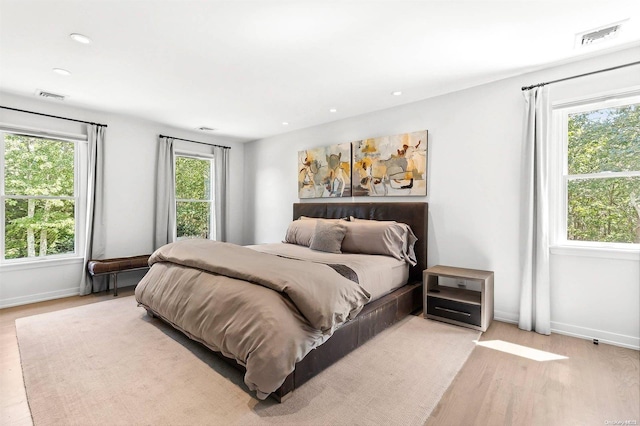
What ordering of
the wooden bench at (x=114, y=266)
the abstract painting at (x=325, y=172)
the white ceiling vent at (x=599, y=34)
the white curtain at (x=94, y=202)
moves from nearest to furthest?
the white ceiling vent at (x=599, y=34)
the wooden bench at (x=114, y=266)
the white curtain at (x=94, y=202)
the abstract painting at (x=325, y=172)

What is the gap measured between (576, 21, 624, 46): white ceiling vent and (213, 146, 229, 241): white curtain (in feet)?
16.5

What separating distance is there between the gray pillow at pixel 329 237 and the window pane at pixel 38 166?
341 centimetres

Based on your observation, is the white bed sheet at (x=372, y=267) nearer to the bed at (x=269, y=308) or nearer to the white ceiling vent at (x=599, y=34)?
the bed at (x=269, y=308)

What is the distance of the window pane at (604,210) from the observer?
8.41ft

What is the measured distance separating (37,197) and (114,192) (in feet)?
2.67

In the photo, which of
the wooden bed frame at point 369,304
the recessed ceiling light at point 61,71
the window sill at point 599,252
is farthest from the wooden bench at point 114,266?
the window sill at point 599,252

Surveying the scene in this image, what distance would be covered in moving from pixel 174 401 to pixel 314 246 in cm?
221

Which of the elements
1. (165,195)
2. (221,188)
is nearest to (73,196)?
(165,195)

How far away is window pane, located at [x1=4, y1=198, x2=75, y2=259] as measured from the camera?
3646mm

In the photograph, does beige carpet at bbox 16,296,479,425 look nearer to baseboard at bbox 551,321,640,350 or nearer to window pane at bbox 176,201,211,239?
baseboard at bbox 551,321,640,350

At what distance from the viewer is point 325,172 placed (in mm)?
4594

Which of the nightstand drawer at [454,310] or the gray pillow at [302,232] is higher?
the gray pillow at [302,232]

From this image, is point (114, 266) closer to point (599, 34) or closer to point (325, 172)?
point (325, 172)

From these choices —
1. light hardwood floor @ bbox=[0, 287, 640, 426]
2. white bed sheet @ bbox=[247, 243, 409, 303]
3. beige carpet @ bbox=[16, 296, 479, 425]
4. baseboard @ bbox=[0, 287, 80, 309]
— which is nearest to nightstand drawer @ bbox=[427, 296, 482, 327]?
beige carpet @ bbox=[16, 296, 479, 425]
